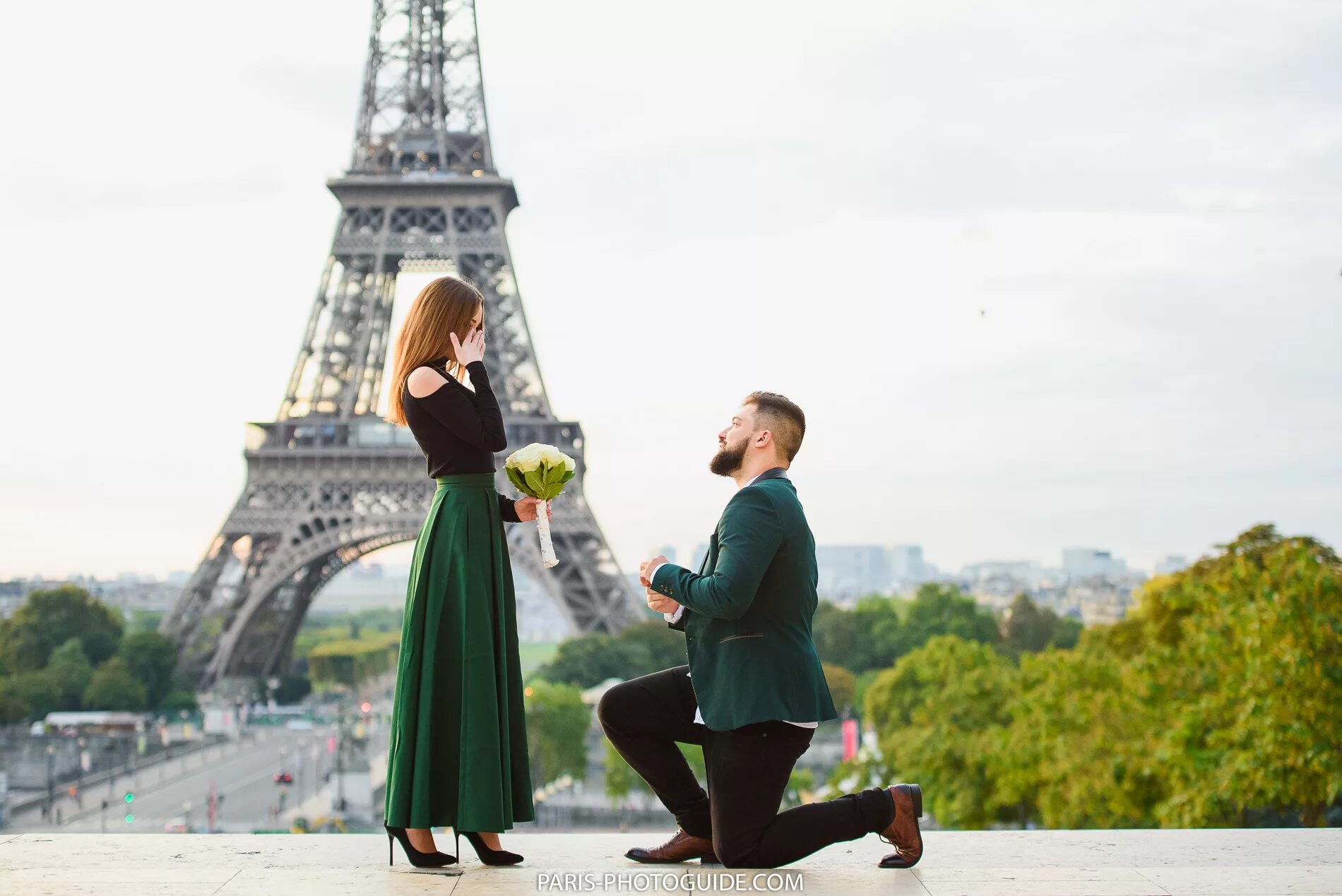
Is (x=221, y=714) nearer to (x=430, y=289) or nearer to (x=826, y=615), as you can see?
(x=826, y=615)

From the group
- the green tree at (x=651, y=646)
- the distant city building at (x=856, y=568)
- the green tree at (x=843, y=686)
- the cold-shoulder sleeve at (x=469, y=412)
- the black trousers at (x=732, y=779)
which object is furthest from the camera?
the distant city building at (x=856, y=568)

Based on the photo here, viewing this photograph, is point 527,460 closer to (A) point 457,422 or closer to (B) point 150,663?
(A) point 457,422

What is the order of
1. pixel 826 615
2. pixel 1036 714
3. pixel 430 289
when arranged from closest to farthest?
pixel 430 289
pixel 1036 714
pixel 826 615

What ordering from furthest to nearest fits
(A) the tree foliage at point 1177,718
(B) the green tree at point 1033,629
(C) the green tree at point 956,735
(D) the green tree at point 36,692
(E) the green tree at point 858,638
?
1. (B) the green tree at point 1033,629
2. (E) the green tree at point 858,638
3. (D) the green tree at point 36,692
4. (C) the green tree at point 956,735
5. (A) the tree foliage at point 1177,718

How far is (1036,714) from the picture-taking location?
18984 mm

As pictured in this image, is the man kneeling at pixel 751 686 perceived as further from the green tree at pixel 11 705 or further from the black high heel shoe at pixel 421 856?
the green tree at pixel 11 705

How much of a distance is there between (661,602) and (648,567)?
0.41ft

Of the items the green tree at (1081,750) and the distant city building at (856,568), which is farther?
the distant city building at (856,568)

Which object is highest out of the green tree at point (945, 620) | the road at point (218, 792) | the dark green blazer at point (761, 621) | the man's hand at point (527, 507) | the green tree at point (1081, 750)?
the green tree at point (945, 620)

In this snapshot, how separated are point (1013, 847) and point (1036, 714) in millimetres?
14439

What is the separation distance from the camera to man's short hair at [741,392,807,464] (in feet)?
15.0

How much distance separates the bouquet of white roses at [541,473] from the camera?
181 inches

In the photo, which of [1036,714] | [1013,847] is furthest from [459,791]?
[1036,714]

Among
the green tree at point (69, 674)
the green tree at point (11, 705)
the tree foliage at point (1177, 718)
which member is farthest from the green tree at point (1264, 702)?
the green tree at point (69, 674)
